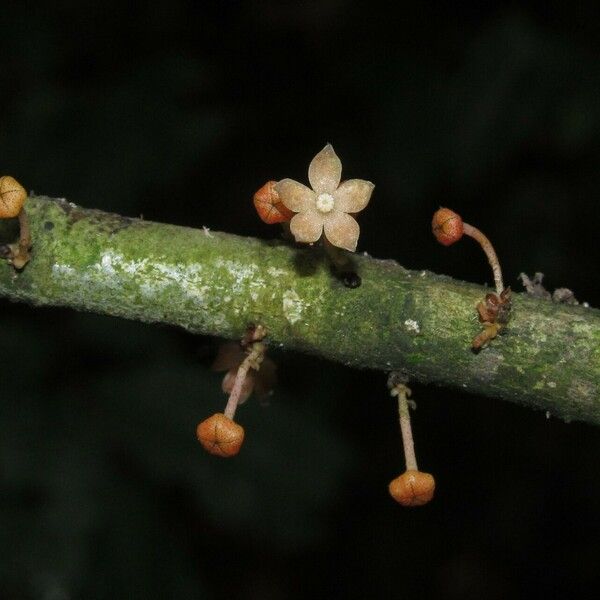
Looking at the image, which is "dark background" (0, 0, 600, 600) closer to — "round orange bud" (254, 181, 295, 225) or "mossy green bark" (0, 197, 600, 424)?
"mossy green bark" (0, 197, 600, 424)

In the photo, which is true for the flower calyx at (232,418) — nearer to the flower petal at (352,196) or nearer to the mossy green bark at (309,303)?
the mossy green bark at (309,303)

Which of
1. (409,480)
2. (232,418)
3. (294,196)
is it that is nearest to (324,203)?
(294,196)

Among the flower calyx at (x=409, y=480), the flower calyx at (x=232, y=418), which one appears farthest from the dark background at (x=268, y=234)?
the flower calyx at (x=409, y=480)

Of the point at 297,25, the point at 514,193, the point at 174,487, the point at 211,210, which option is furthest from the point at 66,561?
the point at 297,25

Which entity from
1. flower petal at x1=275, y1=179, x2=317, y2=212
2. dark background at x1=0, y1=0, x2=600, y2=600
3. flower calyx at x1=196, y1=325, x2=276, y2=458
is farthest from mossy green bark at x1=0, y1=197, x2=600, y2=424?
dark background at x1=0, y1=0, x2=600, y2=600

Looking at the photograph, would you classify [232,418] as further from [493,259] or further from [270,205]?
[493,259]

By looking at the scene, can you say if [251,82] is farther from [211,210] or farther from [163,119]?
[163,119]
